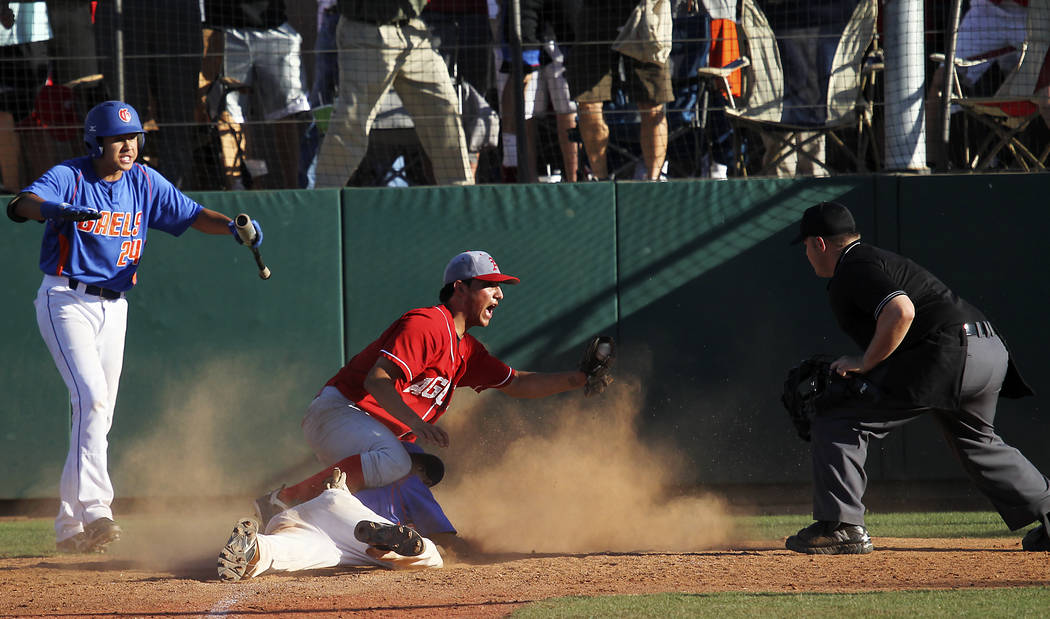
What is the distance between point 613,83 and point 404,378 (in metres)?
3.57

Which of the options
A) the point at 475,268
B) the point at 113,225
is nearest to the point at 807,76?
the point at 475,268

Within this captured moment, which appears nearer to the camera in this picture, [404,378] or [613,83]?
[404,378]

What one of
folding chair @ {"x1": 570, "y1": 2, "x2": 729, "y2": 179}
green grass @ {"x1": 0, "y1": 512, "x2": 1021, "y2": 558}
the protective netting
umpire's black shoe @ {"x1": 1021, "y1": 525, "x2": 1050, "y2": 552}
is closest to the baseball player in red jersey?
green grass @ {"x1": 0, "y1": 512, "x2": 1021, "y2": 558}

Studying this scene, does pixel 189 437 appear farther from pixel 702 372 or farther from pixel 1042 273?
pixel 1042 273

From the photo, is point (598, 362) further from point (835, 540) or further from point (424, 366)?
point (835, 540)

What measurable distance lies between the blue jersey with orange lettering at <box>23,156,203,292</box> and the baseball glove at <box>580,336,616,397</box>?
96.5 inches

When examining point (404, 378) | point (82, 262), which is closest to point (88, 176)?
point (82, 262)

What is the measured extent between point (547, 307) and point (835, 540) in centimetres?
279

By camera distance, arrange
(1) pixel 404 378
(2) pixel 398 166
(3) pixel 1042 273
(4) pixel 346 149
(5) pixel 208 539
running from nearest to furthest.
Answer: (1) pixel 404 378, (5) pixel 208 539, (3) pixel 1042 273, (4) pixel 346 149, (2) pixel 398 166

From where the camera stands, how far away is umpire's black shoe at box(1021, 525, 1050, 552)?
5.35 meters

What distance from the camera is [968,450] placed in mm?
5402

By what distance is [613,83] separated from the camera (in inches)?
318

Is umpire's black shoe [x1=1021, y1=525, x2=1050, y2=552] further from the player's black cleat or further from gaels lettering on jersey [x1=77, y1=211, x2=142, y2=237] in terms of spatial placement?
gaels lettering on jersey [x1=77, y1=211, x2=142, y2=237]

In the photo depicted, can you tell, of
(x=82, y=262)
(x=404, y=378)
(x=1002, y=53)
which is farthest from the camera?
(x=1002, y=53)
